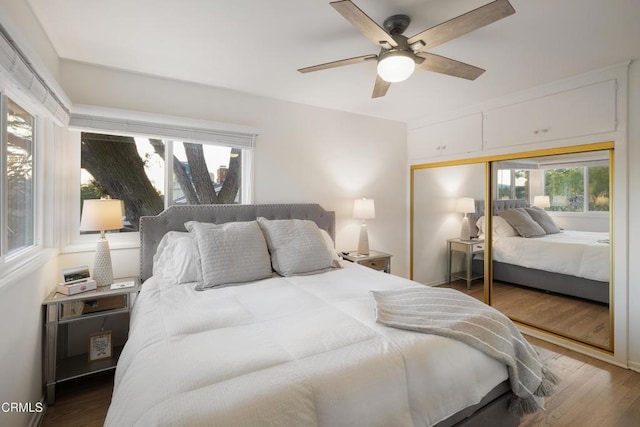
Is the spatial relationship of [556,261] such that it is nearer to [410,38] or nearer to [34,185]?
[410,38]

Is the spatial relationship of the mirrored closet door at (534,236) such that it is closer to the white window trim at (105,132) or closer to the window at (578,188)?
the window at (578,188)

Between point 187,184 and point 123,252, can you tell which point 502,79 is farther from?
point 123,252

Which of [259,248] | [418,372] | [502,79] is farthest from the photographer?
[502,79]

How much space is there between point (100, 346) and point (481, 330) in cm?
247

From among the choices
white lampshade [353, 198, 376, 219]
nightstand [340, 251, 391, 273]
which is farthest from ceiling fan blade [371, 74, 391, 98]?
nightstand [340, 251, 391, 273]

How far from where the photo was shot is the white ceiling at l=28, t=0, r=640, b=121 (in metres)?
1.69

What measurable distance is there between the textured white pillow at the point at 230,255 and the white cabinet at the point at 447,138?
103 inches

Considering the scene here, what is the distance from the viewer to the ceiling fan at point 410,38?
1378mm

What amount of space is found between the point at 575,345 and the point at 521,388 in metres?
1.77

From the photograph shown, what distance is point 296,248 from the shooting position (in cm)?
235

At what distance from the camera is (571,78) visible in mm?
2584

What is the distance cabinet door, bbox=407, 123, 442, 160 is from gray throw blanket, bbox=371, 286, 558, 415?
263 centimetres

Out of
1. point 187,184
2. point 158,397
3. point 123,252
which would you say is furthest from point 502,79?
point 123,252

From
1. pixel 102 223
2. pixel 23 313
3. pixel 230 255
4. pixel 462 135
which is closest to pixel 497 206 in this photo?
pixel 462 135
